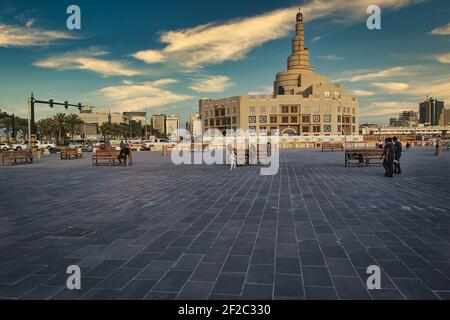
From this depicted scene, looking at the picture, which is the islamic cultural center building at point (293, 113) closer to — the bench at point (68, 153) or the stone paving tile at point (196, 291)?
the bench at point (68, 153)

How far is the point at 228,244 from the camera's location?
17.4 ft

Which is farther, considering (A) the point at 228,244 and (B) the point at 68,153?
(B) the point at 68,153

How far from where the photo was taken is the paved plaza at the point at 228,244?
3742mm

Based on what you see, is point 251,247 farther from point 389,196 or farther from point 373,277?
point 389,196

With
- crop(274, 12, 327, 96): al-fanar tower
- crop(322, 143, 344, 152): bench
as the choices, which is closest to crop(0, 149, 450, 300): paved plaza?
crop(322, 143, 344, 152): bench

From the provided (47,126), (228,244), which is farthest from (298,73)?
(228,244)

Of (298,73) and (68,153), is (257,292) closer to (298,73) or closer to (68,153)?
(68,153)

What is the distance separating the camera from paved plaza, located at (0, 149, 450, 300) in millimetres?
3742

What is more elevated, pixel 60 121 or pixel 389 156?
pixel 60 121

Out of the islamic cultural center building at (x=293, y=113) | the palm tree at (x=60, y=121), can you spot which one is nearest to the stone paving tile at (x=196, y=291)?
the palm tree at (x=60, y=121)

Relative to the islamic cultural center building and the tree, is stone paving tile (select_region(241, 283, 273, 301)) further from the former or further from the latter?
the islamic cultural center building

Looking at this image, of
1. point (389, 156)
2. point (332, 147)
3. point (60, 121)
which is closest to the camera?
point (389, 156)

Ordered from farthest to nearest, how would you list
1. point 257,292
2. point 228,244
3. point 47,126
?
1. point 47,126
2. point 228,244
3. point 257,292

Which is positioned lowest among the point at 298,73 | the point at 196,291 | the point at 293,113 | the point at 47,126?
the point at 196,291
